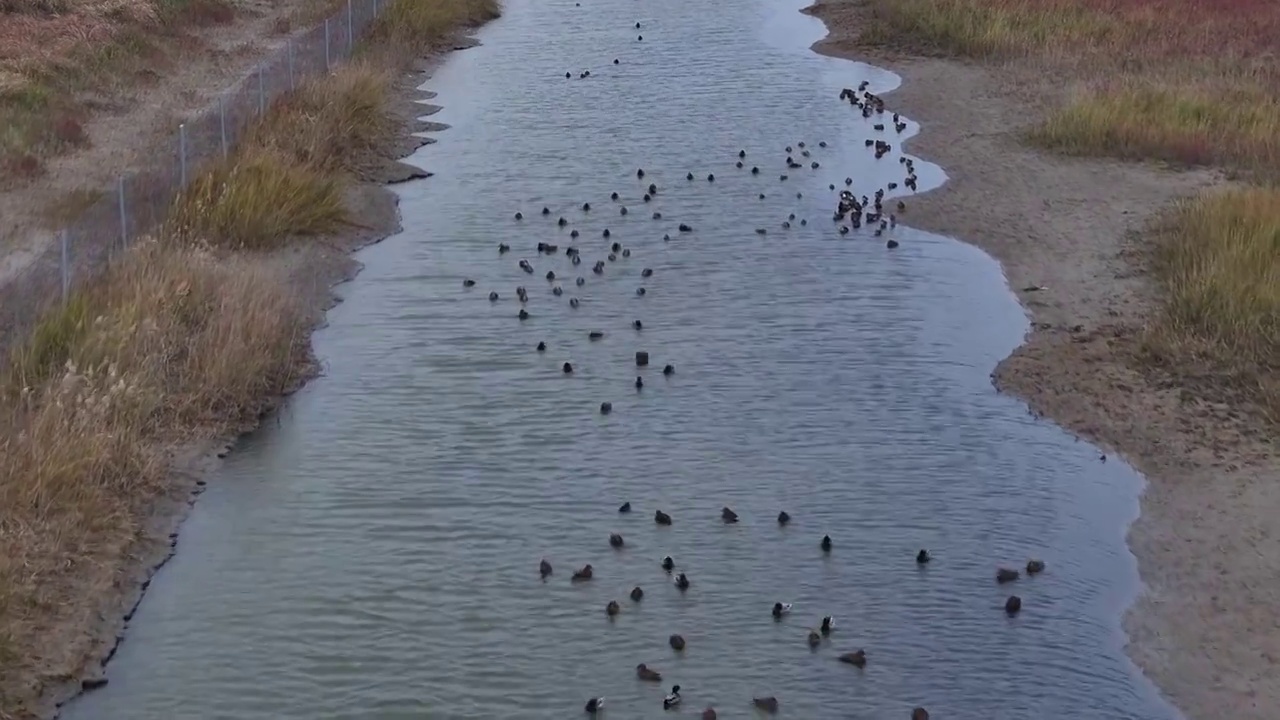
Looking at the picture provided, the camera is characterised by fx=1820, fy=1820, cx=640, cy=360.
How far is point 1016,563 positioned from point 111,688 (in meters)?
6.78

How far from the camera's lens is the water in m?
12.3

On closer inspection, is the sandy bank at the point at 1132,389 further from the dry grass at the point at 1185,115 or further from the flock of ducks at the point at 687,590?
the flock of ducks at the point at 687,590

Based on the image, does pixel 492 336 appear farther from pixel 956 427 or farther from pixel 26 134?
pixel 26 134

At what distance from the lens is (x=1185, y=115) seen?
28062 millimetres

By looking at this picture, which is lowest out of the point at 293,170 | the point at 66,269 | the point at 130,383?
the point at 130,383

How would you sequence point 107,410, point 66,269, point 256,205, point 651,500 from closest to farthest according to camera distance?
1. point 107,410
2. point 651,500
3. point 66,269
4. point 256,205

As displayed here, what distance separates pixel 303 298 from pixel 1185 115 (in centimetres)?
1465

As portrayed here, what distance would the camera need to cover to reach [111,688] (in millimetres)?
12117

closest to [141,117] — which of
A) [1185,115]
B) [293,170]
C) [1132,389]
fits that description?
[293,170]

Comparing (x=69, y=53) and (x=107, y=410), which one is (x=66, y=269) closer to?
(x=107, y=410)

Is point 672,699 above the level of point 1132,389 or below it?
below

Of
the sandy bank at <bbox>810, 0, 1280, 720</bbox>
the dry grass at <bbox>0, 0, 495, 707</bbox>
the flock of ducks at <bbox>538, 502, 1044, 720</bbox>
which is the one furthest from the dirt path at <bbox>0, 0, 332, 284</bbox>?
the sandy bank at <bbox>810, 0, 1280, 720</bbox>

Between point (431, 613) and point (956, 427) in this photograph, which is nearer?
point (431, 613)

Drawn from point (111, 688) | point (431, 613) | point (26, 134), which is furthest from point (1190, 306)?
point (26, 134)
